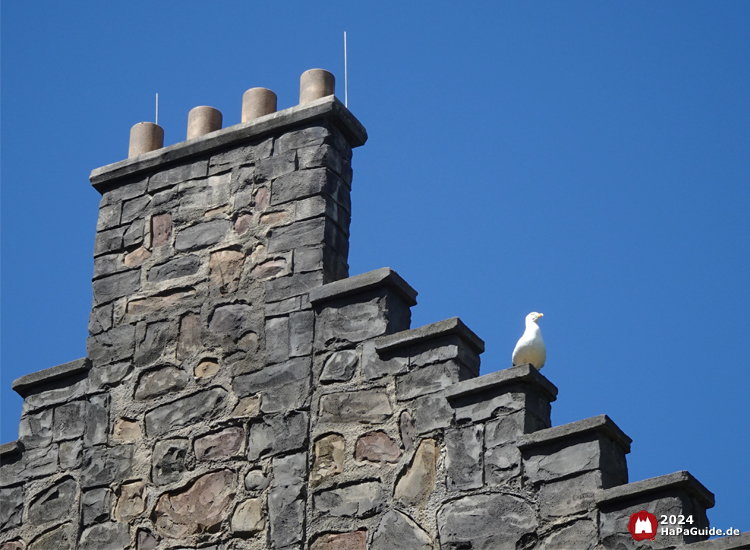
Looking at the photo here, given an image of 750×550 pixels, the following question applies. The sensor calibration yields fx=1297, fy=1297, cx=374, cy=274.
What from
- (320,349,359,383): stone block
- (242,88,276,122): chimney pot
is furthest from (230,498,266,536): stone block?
(242,88,276,122): chimney pot

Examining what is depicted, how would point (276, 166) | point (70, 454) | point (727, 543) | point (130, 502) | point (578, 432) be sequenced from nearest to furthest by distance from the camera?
point (727, 543)
point (578, 432)
point (130, 502)
point (70, 454)
point (276, 166)

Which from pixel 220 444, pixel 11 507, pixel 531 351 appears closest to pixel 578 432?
pixel 531 351

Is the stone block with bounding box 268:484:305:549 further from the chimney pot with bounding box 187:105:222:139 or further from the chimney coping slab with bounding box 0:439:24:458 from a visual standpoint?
the chimney pot with bounding box 187:105:222:139

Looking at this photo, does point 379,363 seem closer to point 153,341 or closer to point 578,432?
point 578,432

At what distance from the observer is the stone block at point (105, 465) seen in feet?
20.0

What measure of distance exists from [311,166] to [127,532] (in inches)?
76.0

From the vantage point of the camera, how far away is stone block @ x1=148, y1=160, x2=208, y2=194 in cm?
662

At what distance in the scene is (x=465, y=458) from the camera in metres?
5.31

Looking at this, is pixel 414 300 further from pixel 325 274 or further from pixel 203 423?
pixel 203 423

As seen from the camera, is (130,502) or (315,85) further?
(315,85)

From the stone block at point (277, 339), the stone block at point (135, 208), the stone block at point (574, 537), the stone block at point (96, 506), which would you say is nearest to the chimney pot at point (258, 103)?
the stone block at point (135, 208)

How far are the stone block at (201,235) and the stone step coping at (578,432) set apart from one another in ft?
6.52

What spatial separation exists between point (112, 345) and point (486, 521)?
225cm

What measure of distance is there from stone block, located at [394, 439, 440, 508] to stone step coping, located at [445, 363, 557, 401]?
0.77ft
